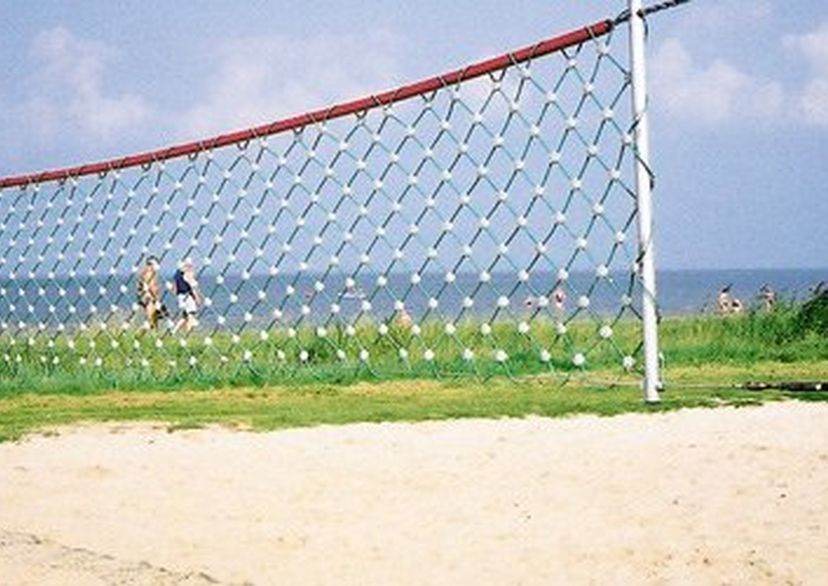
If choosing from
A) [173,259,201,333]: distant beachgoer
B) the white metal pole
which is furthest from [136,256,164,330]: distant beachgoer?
the white metal pole

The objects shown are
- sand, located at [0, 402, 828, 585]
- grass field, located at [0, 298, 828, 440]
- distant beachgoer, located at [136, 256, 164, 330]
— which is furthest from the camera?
distant beachgoer, located at [136, 256, 164, 330]

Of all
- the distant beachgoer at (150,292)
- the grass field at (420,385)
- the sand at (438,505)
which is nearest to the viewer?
the sand at (438,505)

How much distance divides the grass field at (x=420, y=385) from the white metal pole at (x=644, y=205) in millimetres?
263

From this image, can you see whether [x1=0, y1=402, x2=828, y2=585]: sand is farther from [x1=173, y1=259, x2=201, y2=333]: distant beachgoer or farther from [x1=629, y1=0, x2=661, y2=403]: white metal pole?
[x1=173, y1=259, x2=201, y2=333]: distant beachgoer

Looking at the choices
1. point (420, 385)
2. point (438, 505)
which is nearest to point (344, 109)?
point (420, 385)

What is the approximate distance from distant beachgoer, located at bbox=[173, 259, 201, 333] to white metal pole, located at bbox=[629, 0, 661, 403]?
5023mm

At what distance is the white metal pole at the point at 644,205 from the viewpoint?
6.07 metres

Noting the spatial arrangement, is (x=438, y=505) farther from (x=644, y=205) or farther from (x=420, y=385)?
(x=420, y=385)

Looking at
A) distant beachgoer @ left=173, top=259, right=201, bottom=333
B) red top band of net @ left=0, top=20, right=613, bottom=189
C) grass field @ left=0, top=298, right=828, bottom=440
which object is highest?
red top band of net @ left=0, top=20, right=613, bottom=189

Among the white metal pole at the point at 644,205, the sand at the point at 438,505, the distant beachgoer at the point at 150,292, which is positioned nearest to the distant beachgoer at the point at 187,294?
the distant beachgoer at the point at 150,292

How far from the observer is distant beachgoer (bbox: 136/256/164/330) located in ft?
35.0

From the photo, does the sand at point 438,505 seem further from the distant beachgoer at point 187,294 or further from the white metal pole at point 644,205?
the distant beachgoer at point 187,294

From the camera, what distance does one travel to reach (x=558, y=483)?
154 inches

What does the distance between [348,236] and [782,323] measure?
5455mm
